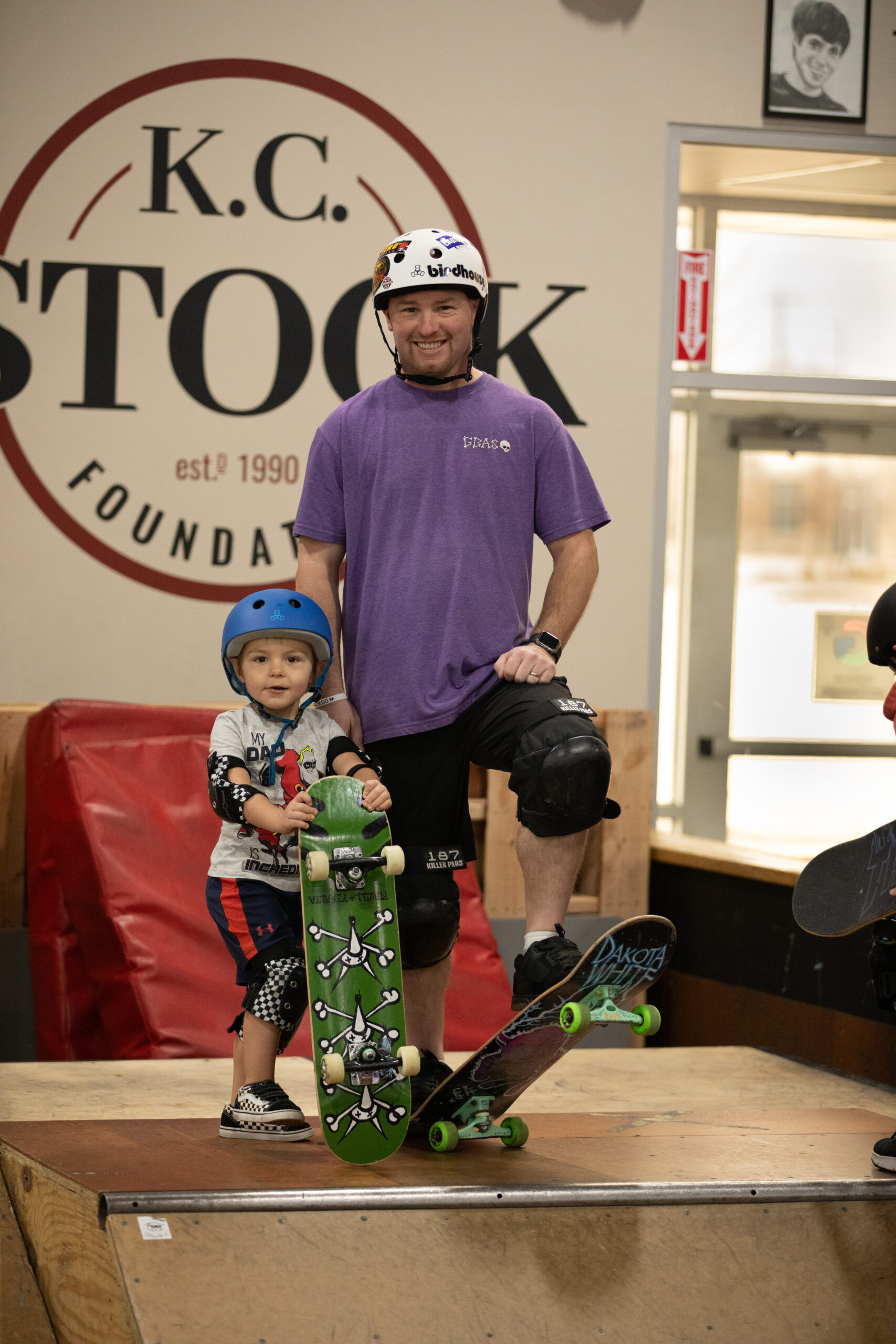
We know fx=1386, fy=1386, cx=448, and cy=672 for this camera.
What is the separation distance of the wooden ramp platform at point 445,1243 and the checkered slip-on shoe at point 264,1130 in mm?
46

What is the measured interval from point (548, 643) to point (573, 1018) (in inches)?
32.1

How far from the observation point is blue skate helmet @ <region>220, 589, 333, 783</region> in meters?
2.68

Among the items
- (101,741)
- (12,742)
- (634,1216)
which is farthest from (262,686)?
(12,742)

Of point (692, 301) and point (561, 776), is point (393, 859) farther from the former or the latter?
point (692, 301)

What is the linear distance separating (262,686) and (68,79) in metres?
3.12

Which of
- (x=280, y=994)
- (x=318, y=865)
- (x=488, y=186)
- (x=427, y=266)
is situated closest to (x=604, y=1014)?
(x=318, y=865)

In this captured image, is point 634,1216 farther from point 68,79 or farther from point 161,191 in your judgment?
point 68,79

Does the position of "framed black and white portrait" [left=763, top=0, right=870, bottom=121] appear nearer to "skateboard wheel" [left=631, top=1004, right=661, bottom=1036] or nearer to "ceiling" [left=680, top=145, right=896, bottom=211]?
"ceiling" [left=680, top=145, right=896, bottom=211]

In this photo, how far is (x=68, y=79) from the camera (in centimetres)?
482

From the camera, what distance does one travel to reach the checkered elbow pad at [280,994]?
105 inches

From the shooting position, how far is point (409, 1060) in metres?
2.49

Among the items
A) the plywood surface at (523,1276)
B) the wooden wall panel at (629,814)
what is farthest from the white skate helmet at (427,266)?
the wooden wall panel at (629,814)

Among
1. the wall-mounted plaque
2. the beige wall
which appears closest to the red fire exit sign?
the beige wall

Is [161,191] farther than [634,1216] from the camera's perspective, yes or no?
Yes
